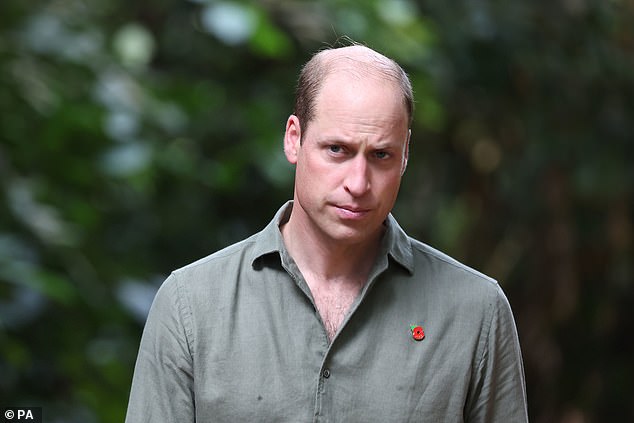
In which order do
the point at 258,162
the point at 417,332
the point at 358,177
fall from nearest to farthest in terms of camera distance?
the point at 358,177 < the point at 417,332 < the point at 258,162

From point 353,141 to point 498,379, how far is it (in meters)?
0.50

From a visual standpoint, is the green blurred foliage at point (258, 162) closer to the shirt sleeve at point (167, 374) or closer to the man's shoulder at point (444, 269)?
the man's shoulder at point (444, 269)

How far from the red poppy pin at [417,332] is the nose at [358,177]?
0.26 m

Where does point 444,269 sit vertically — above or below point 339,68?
below

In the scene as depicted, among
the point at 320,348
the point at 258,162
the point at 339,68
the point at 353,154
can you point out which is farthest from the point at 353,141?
the point at 258,162

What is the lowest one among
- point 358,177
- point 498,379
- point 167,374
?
point 498,379

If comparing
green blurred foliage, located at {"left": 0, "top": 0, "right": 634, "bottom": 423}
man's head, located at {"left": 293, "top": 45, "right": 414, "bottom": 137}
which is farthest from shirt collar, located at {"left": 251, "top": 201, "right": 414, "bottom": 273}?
green blurred foliage, located at {"left": 0, "top": 0, "right": 634, "bottom": 423}

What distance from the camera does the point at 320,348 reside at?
1.91 meters

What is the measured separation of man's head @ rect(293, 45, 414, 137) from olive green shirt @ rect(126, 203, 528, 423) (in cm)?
24

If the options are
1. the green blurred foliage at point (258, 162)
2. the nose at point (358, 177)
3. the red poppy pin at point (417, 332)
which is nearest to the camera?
the nose at point (358, 177)

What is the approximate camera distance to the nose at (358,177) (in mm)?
1840

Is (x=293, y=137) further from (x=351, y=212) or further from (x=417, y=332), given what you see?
(x=417, y=332)

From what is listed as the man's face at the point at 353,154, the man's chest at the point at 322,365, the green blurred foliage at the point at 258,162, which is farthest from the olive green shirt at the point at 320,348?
the green blurred foliage at the point at 258,162

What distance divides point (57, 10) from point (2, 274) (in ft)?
4.85
